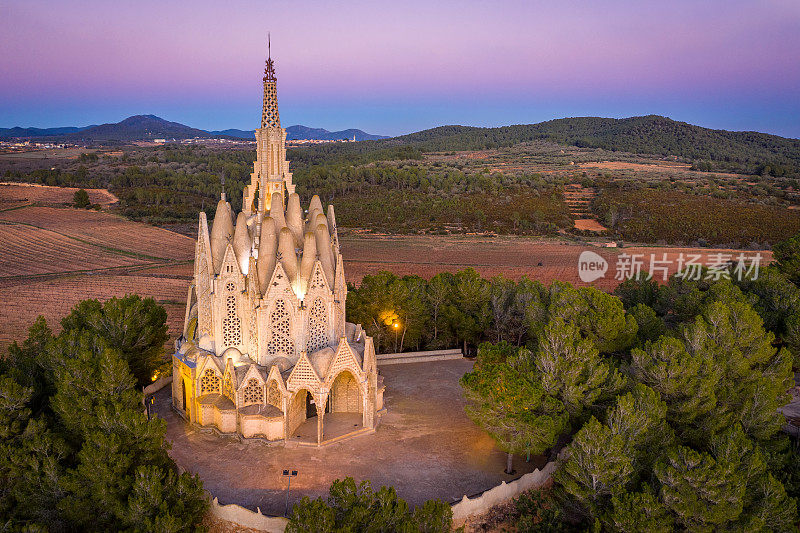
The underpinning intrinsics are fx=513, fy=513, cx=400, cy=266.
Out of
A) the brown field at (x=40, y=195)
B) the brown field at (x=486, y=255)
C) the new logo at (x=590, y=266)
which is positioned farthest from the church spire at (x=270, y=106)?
the brown field at (x=40, y=195)

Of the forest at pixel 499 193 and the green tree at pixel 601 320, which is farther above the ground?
the forest at pixel 499 193

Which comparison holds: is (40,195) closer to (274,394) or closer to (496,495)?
(274,394)

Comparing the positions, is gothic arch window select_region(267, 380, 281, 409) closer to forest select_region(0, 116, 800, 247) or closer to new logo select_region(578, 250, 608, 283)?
new logo select_region(578, 250, 608, 283)

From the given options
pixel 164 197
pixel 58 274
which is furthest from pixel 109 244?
pixel 164 197

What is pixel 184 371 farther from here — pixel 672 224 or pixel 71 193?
pixel 71 193

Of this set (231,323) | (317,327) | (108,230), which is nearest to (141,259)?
(108,230)

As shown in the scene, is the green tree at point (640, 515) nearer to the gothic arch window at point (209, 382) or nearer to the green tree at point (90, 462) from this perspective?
the green tree at point (90, 462)

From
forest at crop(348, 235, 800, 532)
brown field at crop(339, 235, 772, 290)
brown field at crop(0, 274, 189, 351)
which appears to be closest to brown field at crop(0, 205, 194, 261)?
brown field at crop(0, 274, 189, 351)

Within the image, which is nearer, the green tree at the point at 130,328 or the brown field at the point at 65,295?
the green tree at the point at 130,328
